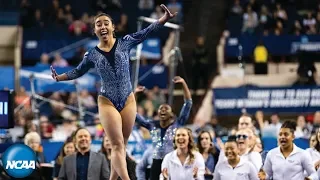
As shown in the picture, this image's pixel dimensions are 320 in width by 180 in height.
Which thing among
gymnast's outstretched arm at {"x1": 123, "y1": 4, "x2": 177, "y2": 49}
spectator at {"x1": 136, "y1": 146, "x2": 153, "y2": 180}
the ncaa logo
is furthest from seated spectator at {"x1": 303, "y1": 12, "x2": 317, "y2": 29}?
gymnast's outstretched arm at {"x1": 123, "y1": 4, "x2": 177, "y2": 49}

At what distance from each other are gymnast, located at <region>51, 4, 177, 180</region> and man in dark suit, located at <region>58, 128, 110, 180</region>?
1257 millimetres

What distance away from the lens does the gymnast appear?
27.6ft

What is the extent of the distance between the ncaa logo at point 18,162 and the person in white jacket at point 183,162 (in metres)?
1.56

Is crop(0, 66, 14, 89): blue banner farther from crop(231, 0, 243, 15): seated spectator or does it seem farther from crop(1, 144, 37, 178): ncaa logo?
crop(1, 144, 37, 178): ncaa logo

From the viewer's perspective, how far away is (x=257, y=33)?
71.2 ft

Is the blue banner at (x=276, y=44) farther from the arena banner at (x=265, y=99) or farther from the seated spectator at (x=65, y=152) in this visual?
the seated spectator at (x=65, y=152)

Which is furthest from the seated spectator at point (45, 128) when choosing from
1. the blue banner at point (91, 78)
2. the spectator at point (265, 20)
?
the spectator at point (265, 20)

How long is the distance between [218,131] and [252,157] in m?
5.37

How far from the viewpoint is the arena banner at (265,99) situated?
18234mm

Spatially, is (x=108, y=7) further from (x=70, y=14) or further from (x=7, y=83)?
(x=7, y=83)

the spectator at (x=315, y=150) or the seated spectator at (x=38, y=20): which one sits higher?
the seated spectator at (x=38, y=20)

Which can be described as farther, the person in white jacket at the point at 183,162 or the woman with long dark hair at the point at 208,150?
the woman with long dark hair at the point at 208,150

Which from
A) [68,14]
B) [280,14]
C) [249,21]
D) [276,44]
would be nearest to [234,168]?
[276,44]

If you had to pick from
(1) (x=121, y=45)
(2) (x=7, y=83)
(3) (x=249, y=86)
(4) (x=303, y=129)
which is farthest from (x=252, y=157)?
(2) (x=7, y=83)
